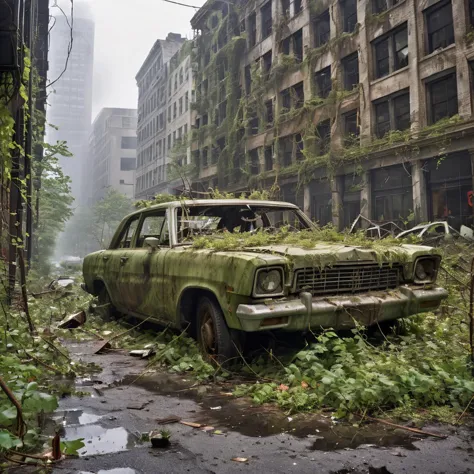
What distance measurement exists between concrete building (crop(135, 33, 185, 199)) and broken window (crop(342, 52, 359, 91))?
2885 cm

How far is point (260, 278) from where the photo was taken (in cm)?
389

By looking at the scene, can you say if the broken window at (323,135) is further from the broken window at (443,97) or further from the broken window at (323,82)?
the broken window at (443,97)

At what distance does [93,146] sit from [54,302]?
102675 mm

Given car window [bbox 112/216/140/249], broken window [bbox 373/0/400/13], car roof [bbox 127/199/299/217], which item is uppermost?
broken window [bbox 373/0/400/13]

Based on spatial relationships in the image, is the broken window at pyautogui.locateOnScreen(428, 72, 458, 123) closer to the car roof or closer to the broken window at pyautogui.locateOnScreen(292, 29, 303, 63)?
the broken window at pyautogui.locateOnScreen(292, 29, 303, 63)

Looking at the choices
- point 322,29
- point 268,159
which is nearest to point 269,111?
point 268,159

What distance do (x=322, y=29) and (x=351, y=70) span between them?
4155mm

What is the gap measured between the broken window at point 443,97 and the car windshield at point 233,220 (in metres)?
15.9

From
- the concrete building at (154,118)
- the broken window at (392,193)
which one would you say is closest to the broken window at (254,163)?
the broken window at (392,193)

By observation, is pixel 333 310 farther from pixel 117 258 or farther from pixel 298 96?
pixel 298 96

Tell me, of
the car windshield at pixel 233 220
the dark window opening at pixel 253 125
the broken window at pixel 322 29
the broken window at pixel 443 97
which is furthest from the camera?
the dark window opening at pixel 253 125

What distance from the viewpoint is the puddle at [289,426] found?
2809mm

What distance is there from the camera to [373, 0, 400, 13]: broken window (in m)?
22.1

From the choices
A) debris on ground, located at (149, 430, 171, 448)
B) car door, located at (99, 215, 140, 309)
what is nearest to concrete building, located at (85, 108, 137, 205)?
car door, located at (99, 215, 140, 309)
